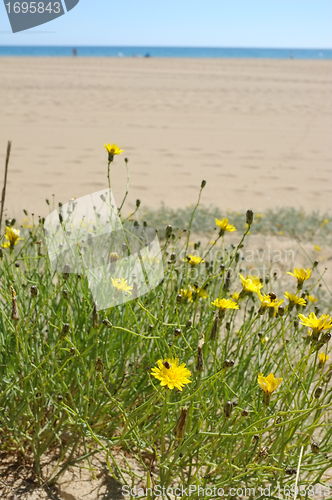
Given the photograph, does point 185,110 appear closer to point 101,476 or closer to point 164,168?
point 164,168

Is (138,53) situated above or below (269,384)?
above

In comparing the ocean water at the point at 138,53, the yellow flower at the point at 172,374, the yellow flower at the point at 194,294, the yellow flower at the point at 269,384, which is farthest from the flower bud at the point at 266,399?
the ocean water at the point at 138,53

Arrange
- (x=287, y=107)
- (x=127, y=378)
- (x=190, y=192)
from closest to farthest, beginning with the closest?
(x=127, y=378) → (x=190, y=192) → (x=287, y=107)

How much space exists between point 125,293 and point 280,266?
2617 mm

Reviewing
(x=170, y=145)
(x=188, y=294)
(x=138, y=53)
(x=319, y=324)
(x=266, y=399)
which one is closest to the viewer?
(x=266, y=399)

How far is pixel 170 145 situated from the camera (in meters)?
9.27

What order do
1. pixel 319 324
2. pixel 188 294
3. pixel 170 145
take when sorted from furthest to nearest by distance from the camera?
pixel 170 145, pixel 188 294, pixel 319 324

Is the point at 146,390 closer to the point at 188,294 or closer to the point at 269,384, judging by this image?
the point at 188,294

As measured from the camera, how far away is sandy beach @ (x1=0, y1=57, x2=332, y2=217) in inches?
256

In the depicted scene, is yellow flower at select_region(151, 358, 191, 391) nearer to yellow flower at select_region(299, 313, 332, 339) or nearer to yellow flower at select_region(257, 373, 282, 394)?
yellow flower at select_region(257, 373, 282, 394)

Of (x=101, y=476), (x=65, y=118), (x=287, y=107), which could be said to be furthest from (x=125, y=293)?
(x=287, y=107)

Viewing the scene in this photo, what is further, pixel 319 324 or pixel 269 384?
pixel 319 324

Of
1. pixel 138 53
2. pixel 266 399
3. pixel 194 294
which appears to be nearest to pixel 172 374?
pixel 266 399

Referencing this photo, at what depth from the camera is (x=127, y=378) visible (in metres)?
1.84
